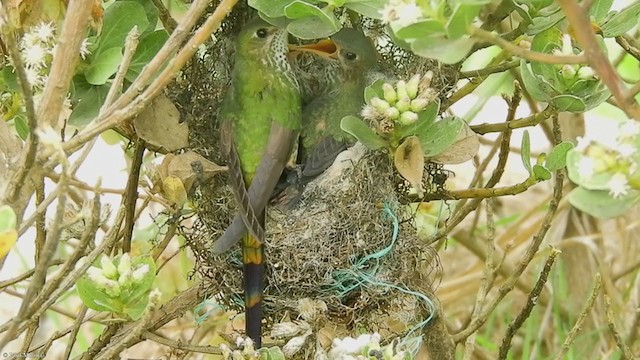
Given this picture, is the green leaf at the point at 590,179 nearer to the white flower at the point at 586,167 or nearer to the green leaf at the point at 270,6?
the white flower at the point at 586,167

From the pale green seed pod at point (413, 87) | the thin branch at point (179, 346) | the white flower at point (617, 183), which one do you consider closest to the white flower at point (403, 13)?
the white flower at point (617, 183)

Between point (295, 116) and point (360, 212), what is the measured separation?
364mm

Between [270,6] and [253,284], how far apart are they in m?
0.60

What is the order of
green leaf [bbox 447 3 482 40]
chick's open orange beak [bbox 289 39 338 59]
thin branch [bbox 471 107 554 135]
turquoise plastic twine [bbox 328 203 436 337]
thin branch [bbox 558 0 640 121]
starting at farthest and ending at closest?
chick's open orange beak [bbox 289 39 338 59]
turquoise plastic twine [bbox 328 203 436 337]
thin branch [bbox 471 107 554 135]
green leaf [bbox 447 3 482 40]
thin branch [bbox 558 0 640 121]

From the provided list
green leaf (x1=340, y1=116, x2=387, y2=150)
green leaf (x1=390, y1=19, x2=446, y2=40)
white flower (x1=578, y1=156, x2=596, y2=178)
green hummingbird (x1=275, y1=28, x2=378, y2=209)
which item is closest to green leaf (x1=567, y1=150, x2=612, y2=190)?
white flower (x1=578, y1=156, x2=596, y2=178)

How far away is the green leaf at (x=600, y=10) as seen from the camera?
1.61 meters

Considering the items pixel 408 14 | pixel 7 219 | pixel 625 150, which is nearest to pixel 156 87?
pixel 7 219

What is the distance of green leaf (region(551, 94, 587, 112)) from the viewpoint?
159cm

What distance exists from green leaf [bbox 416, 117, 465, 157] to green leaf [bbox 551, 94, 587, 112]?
0.17 meters

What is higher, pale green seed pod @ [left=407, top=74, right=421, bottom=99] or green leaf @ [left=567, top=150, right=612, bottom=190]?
pale green seed pod @ [left=407, top=74, right=421, bottom=99]

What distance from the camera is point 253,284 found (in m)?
1.81

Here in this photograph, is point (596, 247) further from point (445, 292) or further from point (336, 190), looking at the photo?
point (336, 190)

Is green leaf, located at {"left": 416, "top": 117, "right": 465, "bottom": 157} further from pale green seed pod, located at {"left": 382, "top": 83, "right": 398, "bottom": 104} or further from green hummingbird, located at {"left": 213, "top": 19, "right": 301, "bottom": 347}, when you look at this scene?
green hummingbird, located at {"left": 213, "top": 19, "right": 301, "bottom": 347}

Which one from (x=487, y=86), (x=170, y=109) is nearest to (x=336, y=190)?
(x=170, y=109)
